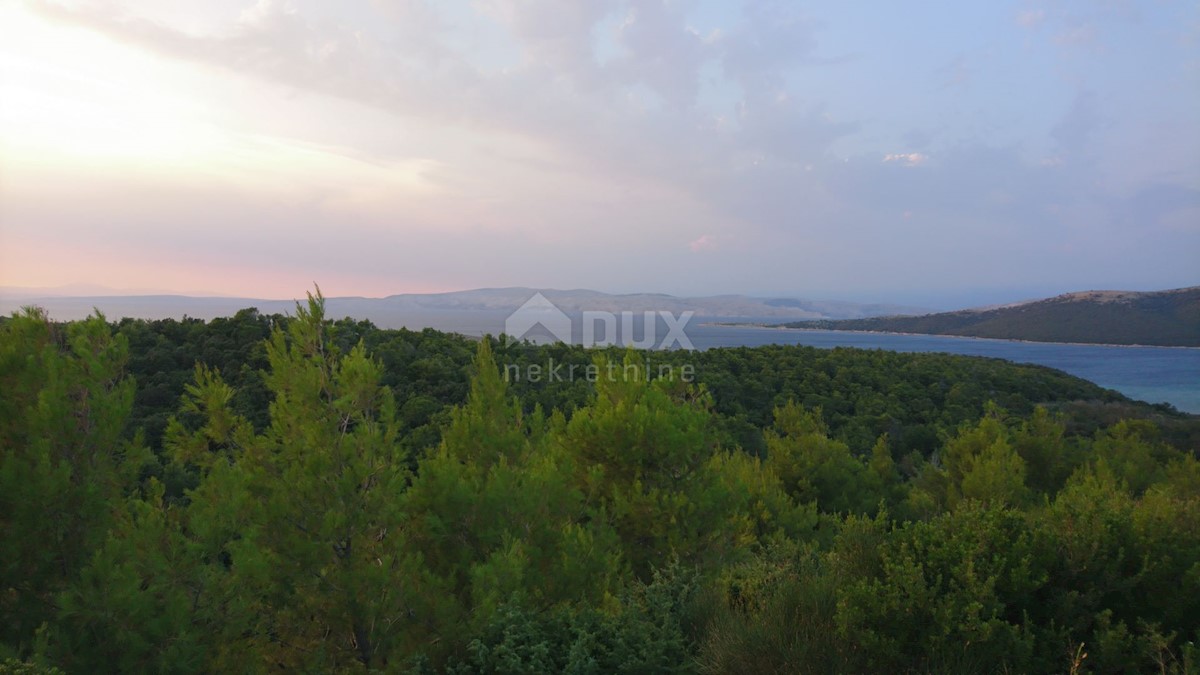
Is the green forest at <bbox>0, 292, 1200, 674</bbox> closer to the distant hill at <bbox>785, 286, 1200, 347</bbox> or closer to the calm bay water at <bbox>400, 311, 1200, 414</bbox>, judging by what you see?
the calm bay water at <bbox>400, 311, 1200, 414</bbox>

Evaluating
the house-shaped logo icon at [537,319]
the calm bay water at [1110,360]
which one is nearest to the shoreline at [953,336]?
the calm bay water at [1110,360]

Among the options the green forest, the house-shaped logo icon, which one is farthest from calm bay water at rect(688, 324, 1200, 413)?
the green forest

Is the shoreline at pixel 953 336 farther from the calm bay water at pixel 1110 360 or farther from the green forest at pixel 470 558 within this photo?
the green forest at pixel 470 558

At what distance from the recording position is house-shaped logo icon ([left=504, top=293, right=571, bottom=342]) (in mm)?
30328

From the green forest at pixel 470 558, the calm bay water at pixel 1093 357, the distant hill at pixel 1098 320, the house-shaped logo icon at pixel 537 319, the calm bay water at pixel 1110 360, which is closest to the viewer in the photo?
the green forest at pixel 470 558

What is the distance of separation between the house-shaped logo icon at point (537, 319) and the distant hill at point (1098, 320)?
11270cm

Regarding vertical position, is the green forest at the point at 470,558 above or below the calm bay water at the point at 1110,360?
above

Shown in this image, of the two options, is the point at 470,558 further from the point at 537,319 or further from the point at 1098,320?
the point at 1098,320

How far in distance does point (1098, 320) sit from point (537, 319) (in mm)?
118562

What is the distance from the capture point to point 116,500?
17.2 feet

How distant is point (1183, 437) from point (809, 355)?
59.0 feet

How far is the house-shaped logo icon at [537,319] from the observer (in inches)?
1194

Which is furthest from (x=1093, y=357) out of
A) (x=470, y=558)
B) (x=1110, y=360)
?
(x=470, y=558)

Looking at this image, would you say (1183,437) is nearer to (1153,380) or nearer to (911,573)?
(911,573)
